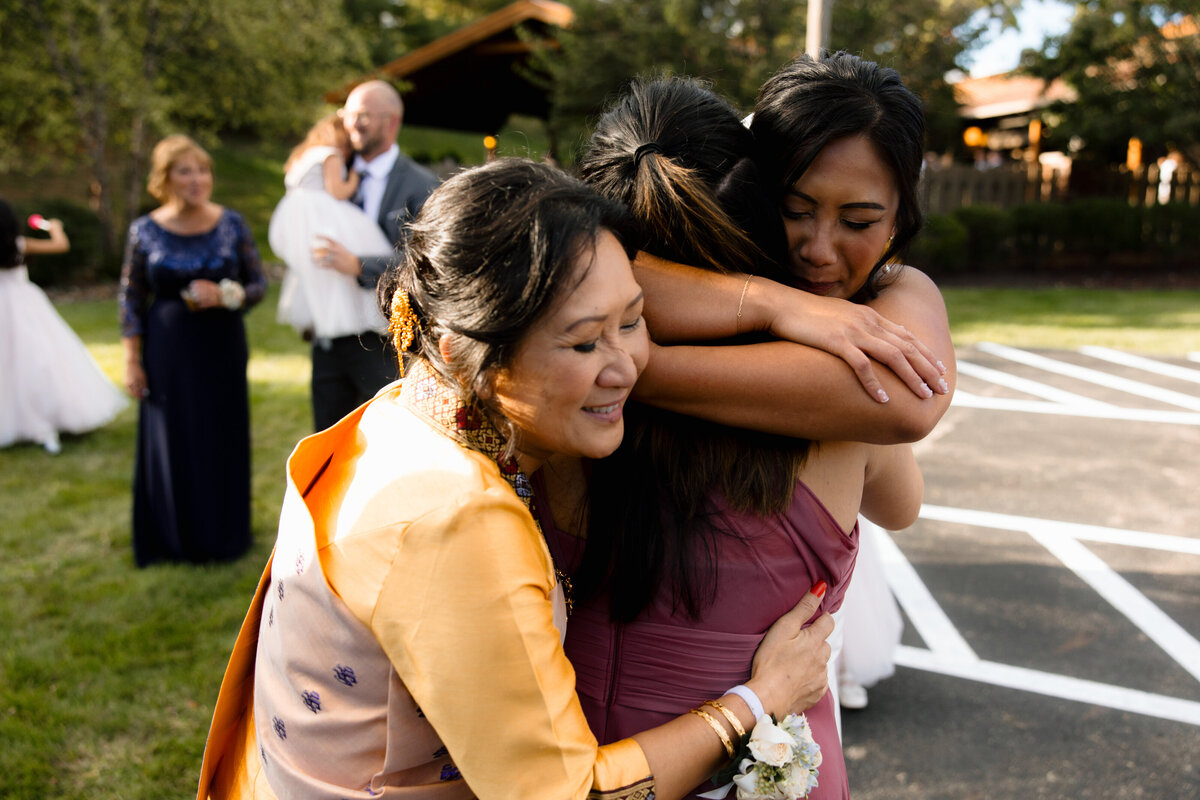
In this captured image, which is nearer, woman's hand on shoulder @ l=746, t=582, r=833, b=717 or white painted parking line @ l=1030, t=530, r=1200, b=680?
woman's hand on shoulder @ l=746, t=582, r=833, b=717

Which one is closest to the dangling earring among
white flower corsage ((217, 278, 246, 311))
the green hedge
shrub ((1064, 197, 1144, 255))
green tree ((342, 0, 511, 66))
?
white flower corsage ((217, 278, 246, 311))

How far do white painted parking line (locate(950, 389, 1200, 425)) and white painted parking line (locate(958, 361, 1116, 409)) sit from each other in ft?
0.41

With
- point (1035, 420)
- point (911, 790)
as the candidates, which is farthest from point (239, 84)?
point (911, 790)

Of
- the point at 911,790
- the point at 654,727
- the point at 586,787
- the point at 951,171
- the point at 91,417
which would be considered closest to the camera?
the point at 586,787

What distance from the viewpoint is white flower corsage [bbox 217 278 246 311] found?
4914mm

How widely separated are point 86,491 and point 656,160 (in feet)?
19.9

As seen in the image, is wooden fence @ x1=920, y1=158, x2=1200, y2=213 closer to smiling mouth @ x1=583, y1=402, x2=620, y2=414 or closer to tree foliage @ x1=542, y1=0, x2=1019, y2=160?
tree foliage @ x1=542, y1=0, x2=1019, y2=160

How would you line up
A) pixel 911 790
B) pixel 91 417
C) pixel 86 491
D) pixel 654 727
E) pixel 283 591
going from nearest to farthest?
pixel 283 591, pixel 654 727, pixel 911 790, pixel 86 491, pixel 91 417

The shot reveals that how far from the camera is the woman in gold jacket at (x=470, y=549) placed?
1211 mm

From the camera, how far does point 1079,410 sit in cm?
792

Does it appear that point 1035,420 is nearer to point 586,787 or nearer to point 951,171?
point 586,787

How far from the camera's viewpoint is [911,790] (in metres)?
3.11

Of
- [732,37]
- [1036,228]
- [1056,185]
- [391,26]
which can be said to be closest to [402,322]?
[732,37]

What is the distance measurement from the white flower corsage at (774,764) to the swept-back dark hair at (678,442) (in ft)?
0.76
